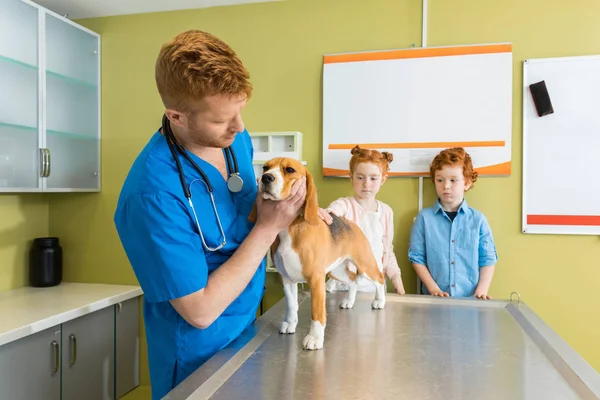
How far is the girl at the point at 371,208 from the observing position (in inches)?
81.0

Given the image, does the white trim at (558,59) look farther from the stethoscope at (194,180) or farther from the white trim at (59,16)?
the white trim at (59,16)

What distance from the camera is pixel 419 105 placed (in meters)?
2.27

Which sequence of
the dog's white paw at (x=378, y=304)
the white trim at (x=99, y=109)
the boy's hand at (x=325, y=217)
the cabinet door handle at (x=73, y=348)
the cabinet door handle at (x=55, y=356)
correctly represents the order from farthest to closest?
the white trim at (x=99, y=109), the cabinet door handle at (x=73, y=348), the cabinet door handle at (x=55, y=356), the dog's white paw at (x=378, y=304), the boy's hand at (x=325, y=217)

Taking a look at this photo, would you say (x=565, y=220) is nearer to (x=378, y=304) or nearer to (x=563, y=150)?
(x=563, y=150)

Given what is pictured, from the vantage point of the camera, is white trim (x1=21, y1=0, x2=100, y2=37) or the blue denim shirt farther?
white trim (x1=21, y1=0, x2=100, y2=37)

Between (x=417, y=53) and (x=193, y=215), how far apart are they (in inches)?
66.3

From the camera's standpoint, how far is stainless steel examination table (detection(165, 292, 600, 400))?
0.90 metres

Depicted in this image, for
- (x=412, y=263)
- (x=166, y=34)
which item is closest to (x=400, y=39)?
(x=412, y=263)

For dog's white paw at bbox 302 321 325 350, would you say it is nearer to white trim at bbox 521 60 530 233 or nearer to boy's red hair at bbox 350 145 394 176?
boy's red hair at bbox 350 145 394 176

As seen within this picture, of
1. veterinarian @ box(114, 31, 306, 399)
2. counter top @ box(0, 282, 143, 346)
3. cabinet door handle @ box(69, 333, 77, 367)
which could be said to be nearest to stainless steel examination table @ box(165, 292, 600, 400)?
veterinarian @ box(114, 31, 306, 399)

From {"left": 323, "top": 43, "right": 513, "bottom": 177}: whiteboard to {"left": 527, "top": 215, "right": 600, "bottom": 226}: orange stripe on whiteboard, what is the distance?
261 mm

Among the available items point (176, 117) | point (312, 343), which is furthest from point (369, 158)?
point (176, 117)

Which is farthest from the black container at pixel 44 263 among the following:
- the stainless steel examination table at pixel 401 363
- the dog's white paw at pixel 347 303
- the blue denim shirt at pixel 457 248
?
the blue denim shirt at pixel 457 248

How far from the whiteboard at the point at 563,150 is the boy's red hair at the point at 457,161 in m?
0.29
